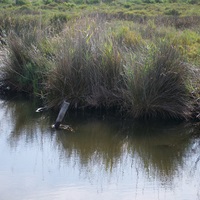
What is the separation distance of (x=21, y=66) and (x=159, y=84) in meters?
3.69

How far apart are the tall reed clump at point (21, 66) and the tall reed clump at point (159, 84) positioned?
101 inches

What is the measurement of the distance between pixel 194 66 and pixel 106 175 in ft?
12.2

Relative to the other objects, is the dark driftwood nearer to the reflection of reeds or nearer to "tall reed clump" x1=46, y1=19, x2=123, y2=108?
the reflection of reeds

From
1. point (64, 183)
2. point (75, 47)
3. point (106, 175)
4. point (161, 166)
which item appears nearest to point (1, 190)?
point (64, 183)

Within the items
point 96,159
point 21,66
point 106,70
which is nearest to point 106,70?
point 106,70

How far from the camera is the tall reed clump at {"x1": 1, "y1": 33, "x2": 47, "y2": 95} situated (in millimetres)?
11977

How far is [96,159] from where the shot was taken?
8602mm

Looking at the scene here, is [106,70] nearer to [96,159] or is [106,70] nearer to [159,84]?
[159,84]

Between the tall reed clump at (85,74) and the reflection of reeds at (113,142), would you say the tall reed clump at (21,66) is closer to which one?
the tall reed clump at (85,74)

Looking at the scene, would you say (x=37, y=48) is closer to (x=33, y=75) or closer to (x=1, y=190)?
(x=33, y=75)

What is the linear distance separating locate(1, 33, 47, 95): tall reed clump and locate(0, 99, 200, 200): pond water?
3.41 ft

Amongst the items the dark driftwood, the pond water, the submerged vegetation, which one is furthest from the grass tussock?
the dark driftwood

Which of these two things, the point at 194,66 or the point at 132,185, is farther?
the point at 194,66

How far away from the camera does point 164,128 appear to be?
33.1 feet
